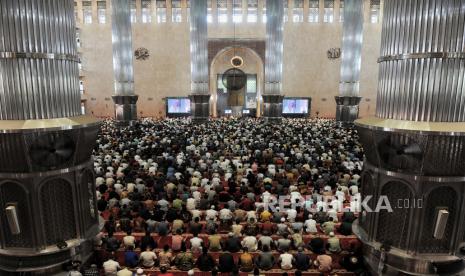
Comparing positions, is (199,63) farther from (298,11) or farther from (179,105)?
(298,11)

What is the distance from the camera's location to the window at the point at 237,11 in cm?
2729

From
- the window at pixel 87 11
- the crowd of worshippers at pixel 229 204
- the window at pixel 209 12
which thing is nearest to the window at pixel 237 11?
the window at pixel 209 12

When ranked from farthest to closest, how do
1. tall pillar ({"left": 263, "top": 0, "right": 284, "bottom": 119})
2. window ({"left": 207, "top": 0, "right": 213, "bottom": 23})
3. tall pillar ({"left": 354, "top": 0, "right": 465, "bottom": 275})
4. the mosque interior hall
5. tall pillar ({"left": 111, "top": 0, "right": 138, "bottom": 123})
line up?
window ({"left": 207, "top": 0, "right": 213, "bottom": 23}), tall pillar ({"left": 263, "top": 0, "right": 284, "bottom": 119}), tall pillar ({"left": 111, "top": 0, "right": 138, "bottom": 123}), the mosque interior hall, tall pillar ({"left": 354, "top": 0, "right": 465, "bottom": 275})

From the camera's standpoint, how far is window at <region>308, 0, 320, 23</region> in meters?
27.4

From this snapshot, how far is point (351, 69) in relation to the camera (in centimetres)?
2144

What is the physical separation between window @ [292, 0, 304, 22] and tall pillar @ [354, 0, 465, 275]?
23415 millimetres

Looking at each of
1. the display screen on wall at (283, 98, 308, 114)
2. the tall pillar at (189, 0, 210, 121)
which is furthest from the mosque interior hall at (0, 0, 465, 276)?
the display screen on wall at (283, 98, 308, 114)

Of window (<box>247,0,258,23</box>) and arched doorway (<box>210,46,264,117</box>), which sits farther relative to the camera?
arched doorway (<box>210,46,264,117</box>)

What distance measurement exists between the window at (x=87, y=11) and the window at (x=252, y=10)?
12161 mm

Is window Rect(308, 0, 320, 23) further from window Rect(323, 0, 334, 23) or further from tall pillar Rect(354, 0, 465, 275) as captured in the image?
tall pillar Rect(354, 0, 465, 275)

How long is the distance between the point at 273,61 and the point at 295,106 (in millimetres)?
6897

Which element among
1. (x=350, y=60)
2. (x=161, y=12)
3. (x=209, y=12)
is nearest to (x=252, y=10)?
(x=209, y=12)

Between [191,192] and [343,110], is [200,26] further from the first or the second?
[191,192]

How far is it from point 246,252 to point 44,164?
3.51 m
